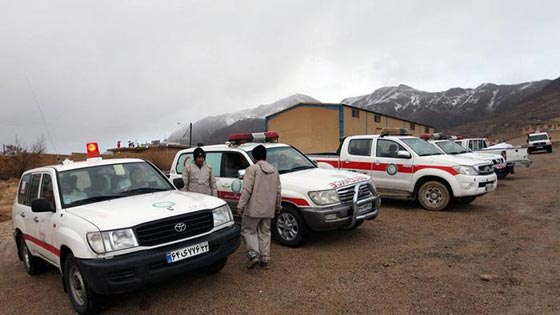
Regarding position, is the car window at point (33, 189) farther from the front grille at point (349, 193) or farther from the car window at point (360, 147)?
the car window at point (360, 147)

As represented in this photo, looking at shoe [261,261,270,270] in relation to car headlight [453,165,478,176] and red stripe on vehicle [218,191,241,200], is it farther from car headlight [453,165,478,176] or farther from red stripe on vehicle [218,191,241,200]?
car headlight [453,165,478,176]

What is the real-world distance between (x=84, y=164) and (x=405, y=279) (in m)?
4.39

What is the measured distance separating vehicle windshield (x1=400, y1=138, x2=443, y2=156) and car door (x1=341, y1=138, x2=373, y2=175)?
880 millimetres

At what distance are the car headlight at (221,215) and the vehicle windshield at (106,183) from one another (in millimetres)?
1083

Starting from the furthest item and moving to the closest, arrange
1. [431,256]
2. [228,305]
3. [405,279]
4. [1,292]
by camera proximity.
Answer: [431,256] < [1,292] < [405,279] < [228,305]

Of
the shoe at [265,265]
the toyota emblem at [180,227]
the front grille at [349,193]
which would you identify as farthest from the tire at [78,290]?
the front grille at [349,193]

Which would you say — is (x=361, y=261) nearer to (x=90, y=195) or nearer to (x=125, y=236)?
(x=125, y=236)

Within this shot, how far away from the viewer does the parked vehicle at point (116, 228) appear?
3.39m

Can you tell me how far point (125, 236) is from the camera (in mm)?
3459

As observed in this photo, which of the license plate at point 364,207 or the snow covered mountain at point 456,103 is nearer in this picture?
the license plate at point 364,207

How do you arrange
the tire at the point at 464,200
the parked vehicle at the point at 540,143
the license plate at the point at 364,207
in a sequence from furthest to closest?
the parked vehicle at the point at 540,143 < the tire at the point at 464,200 < the license plate at the point at 364,207

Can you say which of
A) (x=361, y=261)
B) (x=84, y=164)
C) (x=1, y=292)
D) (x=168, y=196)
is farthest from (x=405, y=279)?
(x=1, y=292)

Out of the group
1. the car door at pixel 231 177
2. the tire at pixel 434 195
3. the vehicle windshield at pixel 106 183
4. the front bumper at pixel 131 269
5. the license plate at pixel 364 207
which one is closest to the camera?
the front bumper at pixel 131 269

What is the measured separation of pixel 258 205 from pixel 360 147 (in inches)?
202
